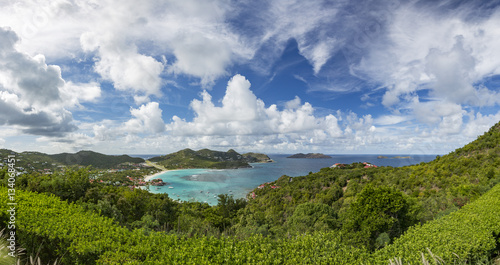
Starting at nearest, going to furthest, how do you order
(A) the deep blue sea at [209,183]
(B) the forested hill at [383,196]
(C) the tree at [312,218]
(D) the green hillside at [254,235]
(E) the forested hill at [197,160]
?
1. (D) the green hillside at [254,235]
2. (B) the forested hill at [383,196]
3. (C) the tree at [312,218]
4. (A) the deep blue sea at [209,183]
5. (E) the forested hill at [197,160]

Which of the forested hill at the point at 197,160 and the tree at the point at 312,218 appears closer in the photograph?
the tree at the point at 312,218

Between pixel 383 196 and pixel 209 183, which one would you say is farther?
pixel 209 183

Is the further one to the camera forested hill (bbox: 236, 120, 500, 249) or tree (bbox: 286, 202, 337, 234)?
tree (bbox: 286, 202, 337, 234)

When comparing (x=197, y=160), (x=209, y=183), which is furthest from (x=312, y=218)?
(x=197, y=160)

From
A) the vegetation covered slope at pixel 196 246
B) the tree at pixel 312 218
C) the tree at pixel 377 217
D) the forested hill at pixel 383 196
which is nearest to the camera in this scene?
the vegetation covered slope at pixel 196 246

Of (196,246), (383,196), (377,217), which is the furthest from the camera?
(383,196)

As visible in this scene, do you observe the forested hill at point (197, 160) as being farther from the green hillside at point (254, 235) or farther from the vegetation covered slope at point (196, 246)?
the vegetation covered slope at point (196, 246)

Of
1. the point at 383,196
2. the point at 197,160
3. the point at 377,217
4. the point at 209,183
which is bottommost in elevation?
the point at 209,183

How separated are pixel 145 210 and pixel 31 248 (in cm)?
887

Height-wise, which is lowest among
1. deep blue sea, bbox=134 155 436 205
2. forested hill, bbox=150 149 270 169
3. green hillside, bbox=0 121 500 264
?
deep blue sea, bbox=134 155 436 205

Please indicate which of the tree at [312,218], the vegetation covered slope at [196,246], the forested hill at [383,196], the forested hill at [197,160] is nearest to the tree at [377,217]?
the forested hill at [383,196]

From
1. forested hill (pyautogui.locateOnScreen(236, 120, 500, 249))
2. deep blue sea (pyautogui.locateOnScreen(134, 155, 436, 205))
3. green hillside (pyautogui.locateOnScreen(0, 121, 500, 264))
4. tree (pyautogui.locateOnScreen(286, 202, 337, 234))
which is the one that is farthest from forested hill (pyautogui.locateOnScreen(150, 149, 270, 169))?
green hillside (pyautogui.locateOnScreen(0, 121, 500, 264))

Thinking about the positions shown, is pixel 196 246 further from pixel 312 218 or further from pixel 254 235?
pixel 312 218

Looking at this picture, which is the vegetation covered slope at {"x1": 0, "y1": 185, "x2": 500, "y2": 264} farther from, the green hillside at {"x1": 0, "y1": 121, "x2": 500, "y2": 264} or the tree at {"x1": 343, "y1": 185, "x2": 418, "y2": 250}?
the tree at {"x1": 343, "y1": 185, "x2": 418, "y2": 250}
